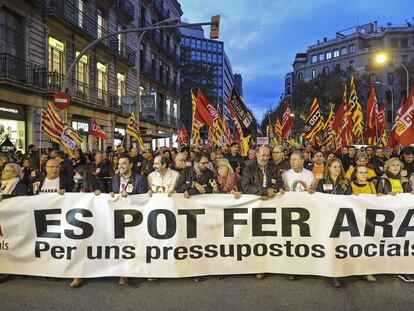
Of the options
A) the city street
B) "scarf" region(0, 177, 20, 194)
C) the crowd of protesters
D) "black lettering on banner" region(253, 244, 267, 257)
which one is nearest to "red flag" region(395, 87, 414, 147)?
the crowd of protesters

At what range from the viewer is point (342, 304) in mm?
4551

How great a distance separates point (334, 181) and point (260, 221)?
1239mm

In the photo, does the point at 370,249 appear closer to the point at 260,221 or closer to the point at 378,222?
the point at 378,222

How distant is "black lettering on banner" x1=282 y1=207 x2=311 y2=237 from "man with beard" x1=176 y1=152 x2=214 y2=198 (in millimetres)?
1234

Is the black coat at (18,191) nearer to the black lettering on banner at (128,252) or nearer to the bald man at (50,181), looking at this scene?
the bald man at (50,181)

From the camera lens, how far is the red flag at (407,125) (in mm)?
10008

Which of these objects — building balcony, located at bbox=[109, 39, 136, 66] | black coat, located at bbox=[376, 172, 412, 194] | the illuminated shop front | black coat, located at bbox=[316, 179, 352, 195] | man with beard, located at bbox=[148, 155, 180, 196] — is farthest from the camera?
building balcony, located at bbox=[109, 39, 136, 66]

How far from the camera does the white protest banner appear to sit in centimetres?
524

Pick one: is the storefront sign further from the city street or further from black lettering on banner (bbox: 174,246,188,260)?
black lettering on banner (bbox: 174,246,188,260)

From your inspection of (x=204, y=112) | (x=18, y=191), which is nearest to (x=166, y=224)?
(x=18, y=191)

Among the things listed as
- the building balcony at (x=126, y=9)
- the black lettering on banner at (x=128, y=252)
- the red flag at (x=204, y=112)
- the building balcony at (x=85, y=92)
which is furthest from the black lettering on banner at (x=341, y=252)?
the building balcony at (x=126, y=9)

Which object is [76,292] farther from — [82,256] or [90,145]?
[90,145]

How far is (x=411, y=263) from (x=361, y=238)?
0.69m

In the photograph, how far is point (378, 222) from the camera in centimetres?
533
